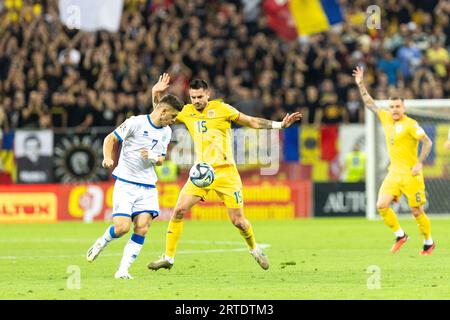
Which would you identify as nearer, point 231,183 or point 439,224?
point 231,183

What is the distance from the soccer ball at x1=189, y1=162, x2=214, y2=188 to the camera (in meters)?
14.9

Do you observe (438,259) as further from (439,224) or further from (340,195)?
(340,195)

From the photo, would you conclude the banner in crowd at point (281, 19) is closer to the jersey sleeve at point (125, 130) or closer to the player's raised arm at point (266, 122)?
the player's raised arm at point (266, 122)

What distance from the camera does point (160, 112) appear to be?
14.2 meters

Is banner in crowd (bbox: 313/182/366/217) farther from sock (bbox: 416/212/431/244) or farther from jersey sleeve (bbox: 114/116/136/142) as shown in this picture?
jersey sleeve (bbox: 114/116/136/142)

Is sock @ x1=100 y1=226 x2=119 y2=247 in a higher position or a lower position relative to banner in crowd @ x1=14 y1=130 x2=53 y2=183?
lower

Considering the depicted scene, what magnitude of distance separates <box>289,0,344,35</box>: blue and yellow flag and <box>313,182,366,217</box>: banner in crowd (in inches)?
193

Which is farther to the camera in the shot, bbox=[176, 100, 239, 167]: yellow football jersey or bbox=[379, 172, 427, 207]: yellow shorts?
bbox=[379, 172, 427, 207]: yellow shorts

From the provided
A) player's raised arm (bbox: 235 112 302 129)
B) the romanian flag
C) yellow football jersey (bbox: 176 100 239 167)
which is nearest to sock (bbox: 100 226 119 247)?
yellow football jersey (bbox: 176 100 239 167)

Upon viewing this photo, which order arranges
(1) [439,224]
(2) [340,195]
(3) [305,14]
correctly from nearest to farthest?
(1) [439,224]
(2) [340,195]
(3) [305,14]

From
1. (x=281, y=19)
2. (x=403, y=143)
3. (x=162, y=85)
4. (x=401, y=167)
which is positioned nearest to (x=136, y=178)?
(x=162, y=85)

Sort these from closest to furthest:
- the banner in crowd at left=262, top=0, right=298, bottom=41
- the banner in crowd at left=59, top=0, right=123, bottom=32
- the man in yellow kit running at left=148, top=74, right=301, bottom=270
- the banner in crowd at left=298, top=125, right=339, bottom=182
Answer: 1. the man in yellow kit running at left=148, top=74, right=301, bottom=270
2. the banner in crowd at left=298, top=125, right=339, bottom=182
3. the banner in crowd at left=59, top=0, right=123, bottom=32
4. the banner in crowd at left=262, top=0, right=298, bottom=41

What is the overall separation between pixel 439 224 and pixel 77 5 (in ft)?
36.3
